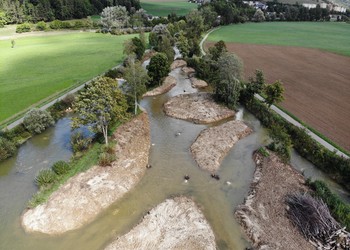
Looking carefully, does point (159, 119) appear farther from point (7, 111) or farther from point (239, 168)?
point (7, 111)

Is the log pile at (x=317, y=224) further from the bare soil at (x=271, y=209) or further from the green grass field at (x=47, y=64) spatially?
the green grass field at (x=47, y=64)

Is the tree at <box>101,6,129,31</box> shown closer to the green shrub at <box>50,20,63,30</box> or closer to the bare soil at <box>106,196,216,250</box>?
the green shrub at <box>50,20,63,30</box>

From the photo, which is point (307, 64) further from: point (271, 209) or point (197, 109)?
point (271, 209)

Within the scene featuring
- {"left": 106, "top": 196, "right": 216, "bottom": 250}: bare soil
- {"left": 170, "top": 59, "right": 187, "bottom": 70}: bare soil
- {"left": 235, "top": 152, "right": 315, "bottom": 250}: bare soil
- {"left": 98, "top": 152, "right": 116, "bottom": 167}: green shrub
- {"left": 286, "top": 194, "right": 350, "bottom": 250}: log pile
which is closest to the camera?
{"left": 286, "top": 194, "right": 350, "bottom": 250}: log pile

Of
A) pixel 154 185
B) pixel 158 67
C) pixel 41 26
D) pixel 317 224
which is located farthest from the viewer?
pixel 41 26

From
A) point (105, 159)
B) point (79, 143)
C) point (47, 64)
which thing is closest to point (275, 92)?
point (105, 159)

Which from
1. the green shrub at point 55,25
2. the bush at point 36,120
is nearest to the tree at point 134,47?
the bush at point 36,120

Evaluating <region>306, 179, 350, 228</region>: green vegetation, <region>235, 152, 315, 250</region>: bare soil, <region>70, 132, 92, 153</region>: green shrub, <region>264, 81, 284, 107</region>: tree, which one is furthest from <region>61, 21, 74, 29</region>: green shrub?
<region>306, 179, 350, 228</region>: green vegetation
